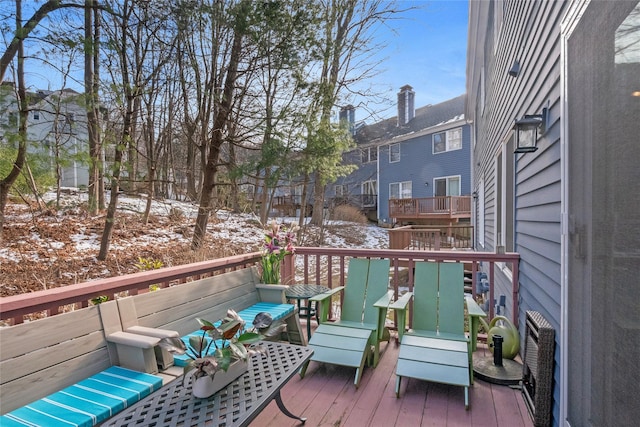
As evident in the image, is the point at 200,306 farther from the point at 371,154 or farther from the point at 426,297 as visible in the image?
the point at 371,154

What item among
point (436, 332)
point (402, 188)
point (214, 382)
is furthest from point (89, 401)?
point (402, 188)

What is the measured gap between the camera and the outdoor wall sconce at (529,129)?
259 cm

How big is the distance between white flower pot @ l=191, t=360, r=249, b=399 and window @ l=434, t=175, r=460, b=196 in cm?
1607

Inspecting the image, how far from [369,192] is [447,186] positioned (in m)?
5.78

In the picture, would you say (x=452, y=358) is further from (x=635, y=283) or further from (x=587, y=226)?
(x=635, y=283)

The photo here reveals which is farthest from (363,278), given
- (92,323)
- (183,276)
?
(92,323)

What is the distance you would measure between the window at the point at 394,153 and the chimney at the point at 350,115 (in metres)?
8.70

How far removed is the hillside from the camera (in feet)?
19.2

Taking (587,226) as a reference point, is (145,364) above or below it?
below

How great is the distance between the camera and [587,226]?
1540 mm

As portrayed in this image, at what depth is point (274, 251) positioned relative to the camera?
3672mm

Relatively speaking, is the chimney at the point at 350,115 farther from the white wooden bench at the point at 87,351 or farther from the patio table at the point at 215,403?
the patio table at the point at 215,403

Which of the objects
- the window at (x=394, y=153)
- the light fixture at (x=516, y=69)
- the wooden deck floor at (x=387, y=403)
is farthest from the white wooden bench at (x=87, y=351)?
the window at (x=394, y=153)

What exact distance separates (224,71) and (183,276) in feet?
19.2
